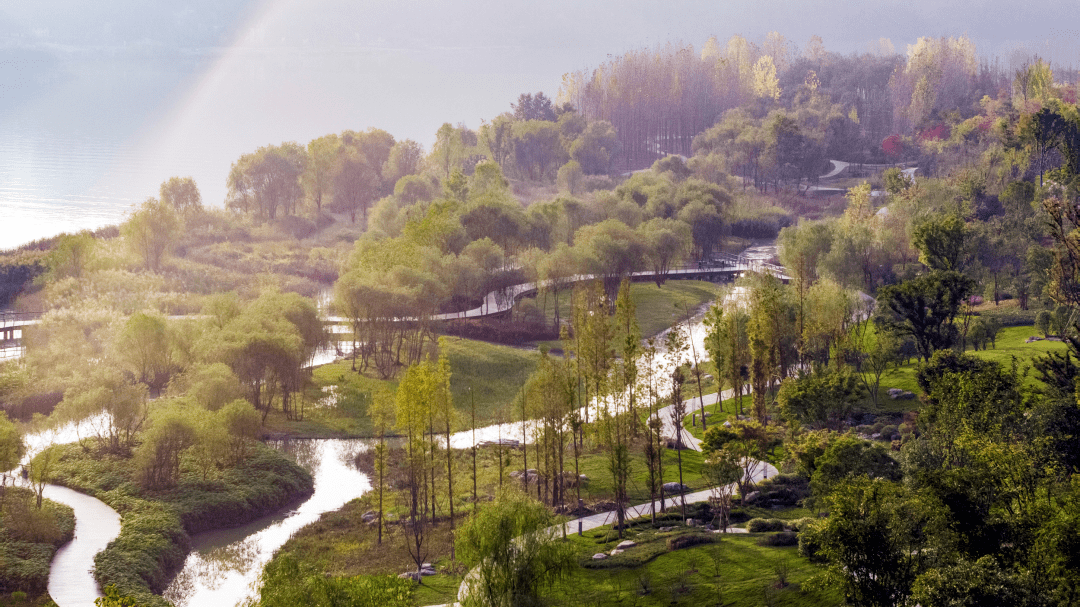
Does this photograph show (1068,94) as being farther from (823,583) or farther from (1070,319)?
(823,583)

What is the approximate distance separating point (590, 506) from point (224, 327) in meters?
33.2

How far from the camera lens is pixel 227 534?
50875 millimetres

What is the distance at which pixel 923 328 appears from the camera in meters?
62.5

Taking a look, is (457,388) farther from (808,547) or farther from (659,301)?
(808,547)

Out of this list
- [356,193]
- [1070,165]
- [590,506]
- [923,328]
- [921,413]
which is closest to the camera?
[921,413]

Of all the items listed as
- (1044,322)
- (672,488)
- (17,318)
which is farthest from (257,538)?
(1044,322)

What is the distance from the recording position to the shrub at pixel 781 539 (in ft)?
138

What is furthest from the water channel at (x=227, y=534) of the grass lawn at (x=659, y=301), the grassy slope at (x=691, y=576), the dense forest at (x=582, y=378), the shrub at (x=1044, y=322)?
the shrub at (x=1044, y=322)

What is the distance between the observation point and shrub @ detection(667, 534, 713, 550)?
4256 cm

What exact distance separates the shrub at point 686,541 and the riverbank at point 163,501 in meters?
23.7

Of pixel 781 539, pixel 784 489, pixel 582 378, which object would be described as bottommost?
pixel 784 489

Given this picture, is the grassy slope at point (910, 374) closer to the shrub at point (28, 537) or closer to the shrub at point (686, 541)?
the shrub at point (686, 541)

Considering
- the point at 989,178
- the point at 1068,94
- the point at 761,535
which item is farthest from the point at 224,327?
the point at 1068,94

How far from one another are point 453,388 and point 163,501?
26.7m
